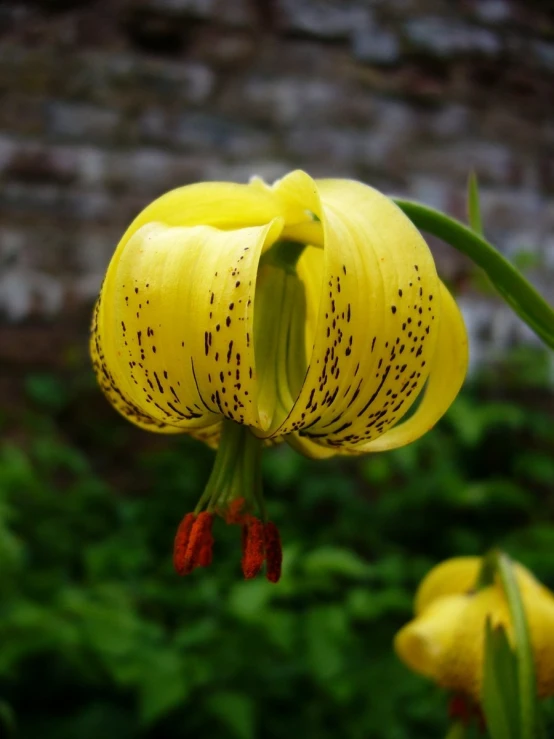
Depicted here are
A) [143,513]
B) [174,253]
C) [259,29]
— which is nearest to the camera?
[174,253]

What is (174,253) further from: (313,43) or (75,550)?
(313,43)

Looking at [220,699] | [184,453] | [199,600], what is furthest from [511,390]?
[220,699]

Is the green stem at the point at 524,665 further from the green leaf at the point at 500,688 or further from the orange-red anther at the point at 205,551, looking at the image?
the orange-red anther at the point at 205,551

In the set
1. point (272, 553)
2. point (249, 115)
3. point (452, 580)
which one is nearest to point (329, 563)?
point (452, 580)

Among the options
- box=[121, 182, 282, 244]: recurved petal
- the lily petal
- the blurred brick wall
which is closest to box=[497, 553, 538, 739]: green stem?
the lily petal

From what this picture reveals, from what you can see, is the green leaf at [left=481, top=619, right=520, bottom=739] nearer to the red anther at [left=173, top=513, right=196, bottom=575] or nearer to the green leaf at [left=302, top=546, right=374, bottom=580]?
the red anther at [left=173, top=513, right=196, bottom=575]
